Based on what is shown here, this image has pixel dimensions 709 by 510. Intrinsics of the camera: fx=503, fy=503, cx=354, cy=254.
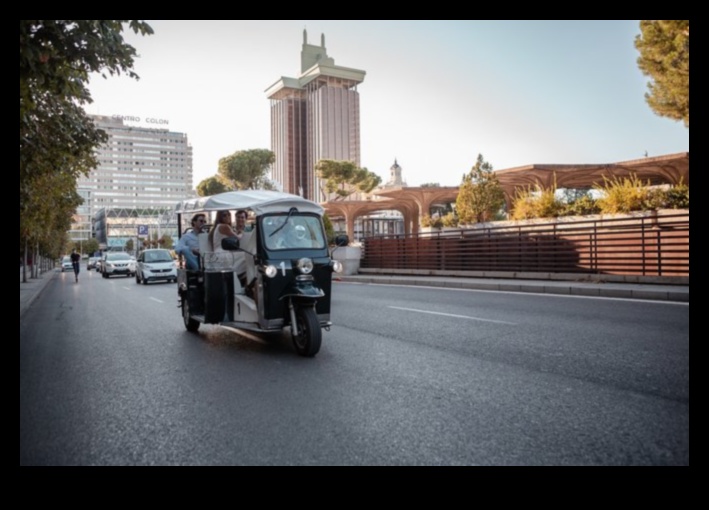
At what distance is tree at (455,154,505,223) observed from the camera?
2520 cm

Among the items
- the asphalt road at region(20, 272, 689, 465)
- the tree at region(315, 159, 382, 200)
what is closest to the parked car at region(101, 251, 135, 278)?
the asphalt road at region(20, 272, 689, 465)

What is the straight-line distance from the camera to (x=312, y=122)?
135 meters

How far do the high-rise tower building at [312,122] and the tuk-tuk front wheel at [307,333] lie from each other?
11799 cm

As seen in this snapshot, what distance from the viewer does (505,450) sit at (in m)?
3.26

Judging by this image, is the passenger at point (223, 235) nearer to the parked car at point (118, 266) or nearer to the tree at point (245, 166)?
the parked car at point (118, 266)

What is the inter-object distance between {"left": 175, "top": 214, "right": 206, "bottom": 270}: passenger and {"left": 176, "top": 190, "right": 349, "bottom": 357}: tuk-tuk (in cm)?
42

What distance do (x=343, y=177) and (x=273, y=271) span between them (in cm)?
6313

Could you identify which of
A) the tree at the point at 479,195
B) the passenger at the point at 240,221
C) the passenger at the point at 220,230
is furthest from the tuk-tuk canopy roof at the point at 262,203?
the tree at the point at 479,195

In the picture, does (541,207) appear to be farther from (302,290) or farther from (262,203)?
(302,290)

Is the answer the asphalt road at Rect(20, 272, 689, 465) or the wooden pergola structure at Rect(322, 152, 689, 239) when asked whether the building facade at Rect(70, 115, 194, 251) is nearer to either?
the wooden pergola structure at Rect(322, 152, 689, 239)

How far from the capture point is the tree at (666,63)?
44.8 feet
